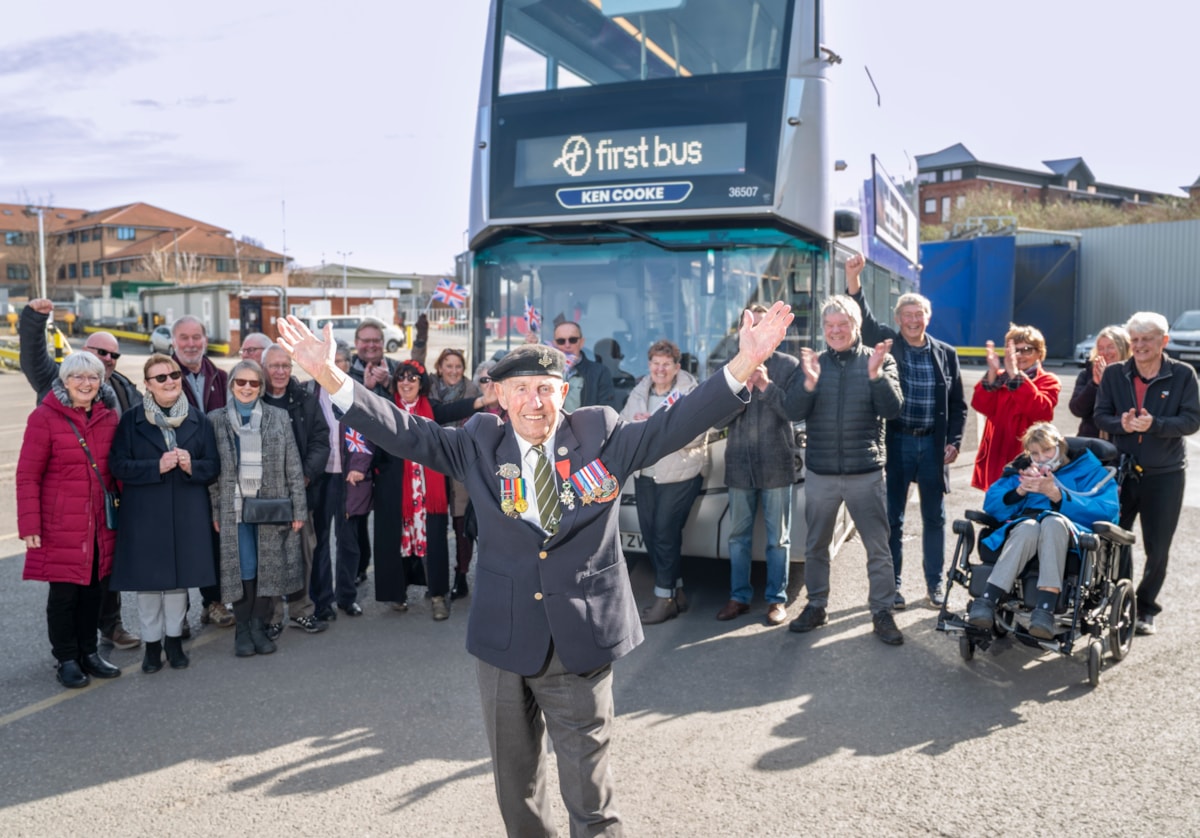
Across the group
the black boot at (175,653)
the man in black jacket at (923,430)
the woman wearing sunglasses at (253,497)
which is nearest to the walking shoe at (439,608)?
the woman wearing sunglasses at (253,497)

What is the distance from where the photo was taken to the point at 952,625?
538 cm

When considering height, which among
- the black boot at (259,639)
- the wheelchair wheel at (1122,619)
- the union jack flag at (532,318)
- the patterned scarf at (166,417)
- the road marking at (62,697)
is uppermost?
the union jack flag at (532,318)

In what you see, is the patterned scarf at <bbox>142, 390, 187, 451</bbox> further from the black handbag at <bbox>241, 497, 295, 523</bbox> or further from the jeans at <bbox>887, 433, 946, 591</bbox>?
the jeans at <bbox>887, 433, 946, 591</bbox>

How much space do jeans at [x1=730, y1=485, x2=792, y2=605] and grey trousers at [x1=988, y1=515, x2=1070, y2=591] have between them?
142 cm

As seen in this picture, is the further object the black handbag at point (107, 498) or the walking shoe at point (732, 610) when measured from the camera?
the walking shoe at point (732, 610)

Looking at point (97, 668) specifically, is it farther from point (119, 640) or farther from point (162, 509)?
point (162, 509)

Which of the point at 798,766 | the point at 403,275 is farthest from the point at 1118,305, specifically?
the point at 403,275

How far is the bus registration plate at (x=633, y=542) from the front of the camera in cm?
682

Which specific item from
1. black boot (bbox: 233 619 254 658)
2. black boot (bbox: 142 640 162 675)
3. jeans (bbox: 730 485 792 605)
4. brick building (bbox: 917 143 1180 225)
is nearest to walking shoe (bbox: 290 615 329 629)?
black boot (bbox: 233 619 254 658)

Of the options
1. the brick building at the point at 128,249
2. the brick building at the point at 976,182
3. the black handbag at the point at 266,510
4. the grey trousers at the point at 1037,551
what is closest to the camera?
the grey trousers at the point at 1037,551

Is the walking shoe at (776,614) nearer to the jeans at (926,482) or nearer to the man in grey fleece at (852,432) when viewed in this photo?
the man in grey fleece at (852,432)

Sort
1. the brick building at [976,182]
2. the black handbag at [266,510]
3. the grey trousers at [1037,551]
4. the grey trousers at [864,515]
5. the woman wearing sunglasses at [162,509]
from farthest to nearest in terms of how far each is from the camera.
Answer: the brick building at [976,182] → the grey trousers at [864,515] → the black handbag at [266,510] → the woman wearing sunglasses at [162,509] → the grey trousers at [1037,551]

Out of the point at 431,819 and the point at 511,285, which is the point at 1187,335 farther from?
the point at 431,819

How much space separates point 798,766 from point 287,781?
211cm
